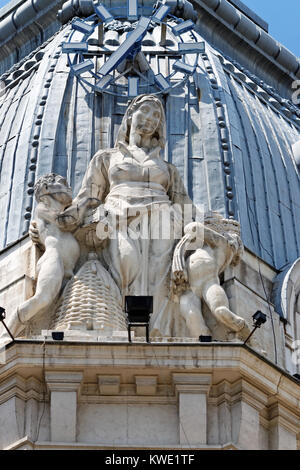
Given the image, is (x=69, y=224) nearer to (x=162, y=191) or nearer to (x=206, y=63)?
(x=162, y=191)

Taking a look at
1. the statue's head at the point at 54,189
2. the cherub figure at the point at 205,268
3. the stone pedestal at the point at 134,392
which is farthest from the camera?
the statue's head at the point at 54,189

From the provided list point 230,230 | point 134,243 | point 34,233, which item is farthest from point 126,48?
point 134,243

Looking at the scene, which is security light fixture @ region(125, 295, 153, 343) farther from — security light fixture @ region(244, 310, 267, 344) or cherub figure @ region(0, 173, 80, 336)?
cherub figure @ region(0, 173, 80, 336)

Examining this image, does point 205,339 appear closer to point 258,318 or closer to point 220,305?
point 258,318


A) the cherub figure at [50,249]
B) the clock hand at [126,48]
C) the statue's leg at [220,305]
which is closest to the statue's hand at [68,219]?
the cherub figure at [50,249]

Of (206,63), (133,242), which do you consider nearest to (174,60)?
(206,63)

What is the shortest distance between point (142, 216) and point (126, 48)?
689 cm

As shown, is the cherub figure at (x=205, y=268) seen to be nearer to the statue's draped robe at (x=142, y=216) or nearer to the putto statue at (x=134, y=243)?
the putto statue at (x=134, y=243)

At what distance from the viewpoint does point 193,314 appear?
133 ft

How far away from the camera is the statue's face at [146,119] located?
1713 inches

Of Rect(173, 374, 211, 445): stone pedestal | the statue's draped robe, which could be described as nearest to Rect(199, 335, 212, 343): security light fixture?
Rect(173, 374, 211, 445): stone pedestal

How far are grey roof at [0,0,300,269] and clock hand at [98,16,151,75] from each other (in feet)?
2.12

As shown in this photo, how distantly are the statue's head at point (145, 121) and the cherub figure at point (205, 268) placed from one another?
2.24m

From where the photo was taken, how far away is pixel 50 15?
5384cm
